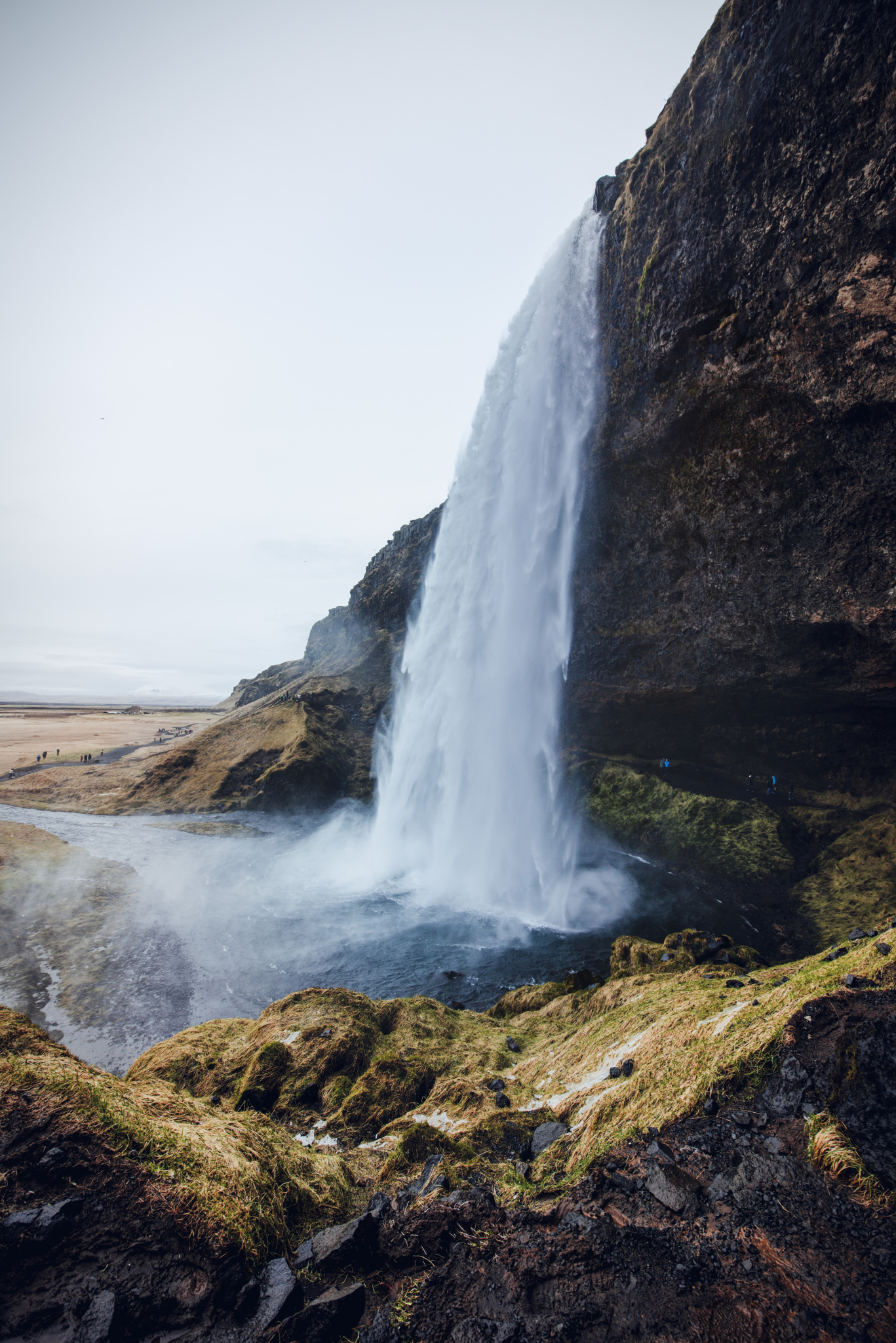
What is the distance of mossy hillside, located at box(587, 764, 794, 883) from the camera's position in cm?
2022

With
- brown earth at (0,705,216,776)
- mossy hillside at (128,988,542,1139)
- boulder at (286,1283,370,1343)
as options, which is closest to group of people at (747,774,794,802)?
mossy hillside at (128,988,542,1139)

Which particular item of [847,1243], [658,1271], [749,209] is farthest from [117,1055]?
[749,209]

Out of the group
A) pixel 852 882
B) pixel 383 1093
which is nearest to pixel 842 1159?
pixel 383 1093

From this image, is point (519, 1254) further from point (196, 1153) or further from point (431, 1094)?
point (431, 1094)

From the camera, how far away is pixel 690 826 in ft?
74.9

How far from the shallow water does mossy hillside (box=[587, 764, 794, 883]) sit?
4.91 feet

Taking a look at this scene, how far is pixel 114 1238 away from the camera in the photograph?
112 inches

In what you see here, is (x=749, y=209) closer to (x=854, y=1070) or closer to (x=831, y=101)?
(x=831, y=101)

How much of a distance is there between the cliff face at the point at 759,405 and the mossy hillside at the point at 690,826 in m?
2.63

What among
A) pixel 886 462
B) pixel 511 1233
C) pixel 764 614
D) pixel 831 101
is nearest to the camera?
pixel 511 1233

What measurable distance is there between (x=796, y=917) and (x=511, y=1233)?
58.5 ft

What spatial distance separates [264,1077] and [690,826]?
2038 centimetres

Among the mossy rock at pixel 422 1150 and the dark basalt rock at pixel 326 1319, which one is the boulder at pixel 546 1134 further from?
the dark basalt rock at pixel 326 1319

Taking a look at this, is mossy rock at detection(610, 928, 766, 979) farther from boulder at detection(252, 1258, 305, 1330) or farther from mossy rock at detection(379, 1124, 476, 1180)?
boulder at detection(252, 1258, 305, 1330)
